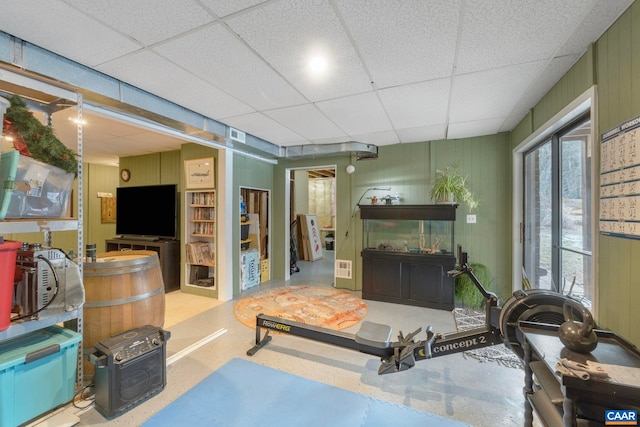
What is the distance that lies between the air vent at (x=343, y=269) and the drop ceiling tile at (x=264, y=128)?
2.22m

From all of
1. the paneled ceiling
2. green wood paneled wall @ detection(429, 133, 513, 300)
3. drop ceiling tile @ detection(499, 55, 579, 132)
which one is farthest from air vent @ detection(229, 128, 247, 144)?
drop ceiling tile @ detection(499, 55, 579, 132)

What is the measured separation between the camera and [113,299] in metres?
1.98

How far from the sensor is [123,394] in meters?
1.74

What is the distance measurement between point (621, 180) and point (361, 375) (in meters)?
2.16

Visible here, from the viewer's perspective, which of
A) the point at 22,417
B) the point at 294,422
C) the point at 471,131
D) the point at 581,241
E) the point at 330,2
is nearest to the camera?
the point at 330,2

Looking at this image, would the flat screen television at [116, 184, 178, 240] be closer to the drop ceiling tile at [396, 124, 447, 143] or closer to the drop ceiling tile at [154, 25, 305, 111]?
the drop ceiling tile at [154, 25, 305, 111]

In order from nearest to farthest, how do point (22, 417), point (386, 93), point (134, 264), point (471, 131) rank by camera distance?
point (22, 417) → point (134, 264) → point (386, 93) → point (471, 131)

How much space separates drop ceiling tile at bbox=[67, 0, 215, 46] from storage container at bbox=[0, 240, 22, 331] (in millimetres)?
1373

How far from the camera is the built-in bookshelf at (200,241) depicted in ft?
13.8

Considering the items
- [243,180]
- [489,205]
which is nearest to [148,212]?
[243,180]

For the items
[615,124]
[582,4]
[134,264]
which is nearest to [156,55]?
[134,264]

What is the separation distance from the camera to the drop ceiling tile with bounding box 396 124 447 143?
3506 millimetres

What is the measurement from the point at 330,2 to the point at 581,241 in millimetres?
2688

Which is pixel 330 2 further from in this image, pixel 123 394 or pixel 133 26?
pixel 123 394
